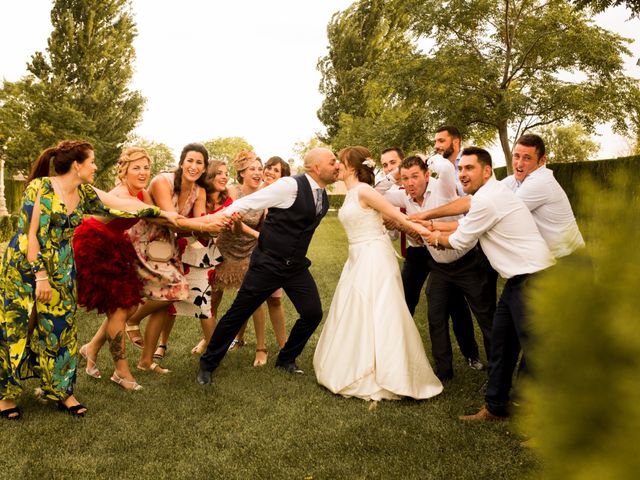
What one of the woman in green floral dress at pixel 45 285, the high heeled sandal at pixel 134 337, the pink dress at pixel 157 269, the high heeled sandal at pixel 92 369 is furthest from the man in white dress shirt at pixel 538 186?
the high heeled sandal at pixel 134 337

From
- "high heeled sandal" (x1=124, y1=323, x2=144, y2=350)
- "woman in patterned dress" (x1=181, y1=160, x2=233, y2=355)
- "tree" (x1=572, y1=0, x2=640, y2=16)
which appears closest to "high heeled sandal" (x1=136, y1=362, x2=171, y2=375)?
"woman in patterned dress" (x1=181, y1=160, x2=233, y2=355)

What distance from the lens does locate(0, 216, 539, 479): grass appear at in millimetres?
3707

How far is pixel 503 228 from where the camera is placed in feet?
14.1

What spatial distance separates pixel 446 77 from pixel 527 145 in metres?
15.6

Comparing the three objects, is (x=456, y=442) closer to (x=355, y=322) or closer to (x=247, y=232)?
(x=355, y=322)

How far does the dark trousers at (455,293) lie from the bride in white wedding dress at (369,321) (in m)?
Result: 0.47

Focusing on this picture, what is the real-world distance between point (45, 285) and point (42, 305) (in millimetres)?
203

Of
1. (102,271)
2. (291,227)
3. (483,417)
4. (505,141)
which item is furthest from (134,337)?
(505,141)

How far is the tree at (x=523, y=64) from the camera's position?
18.8 metres

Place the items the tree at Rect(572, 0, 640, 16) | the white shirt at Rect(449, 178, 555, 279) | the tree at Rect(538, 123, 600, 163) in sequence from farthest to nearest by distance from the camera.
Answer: the tree at Rect(538, 123, 600, 163) < the tree at Rect(572, 0, 640, 16) < the white shirt at Rect(449, 178, 555, 279)

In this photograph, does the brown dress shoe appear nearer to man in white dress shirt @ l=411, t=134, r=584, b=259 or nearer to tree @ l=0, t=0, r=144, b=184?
man in white dress shirt @ l=411, t=134, r=584, b=259

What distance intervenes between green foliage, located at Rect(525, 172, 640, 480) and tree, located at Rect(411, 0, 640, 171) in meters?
19.8

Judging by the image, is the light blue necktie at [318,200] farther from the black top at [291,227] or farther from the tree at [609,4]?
the tree at [609,4]

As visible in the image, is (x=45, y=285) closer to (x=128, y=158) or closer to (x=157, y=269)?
(x=157, y=269)
